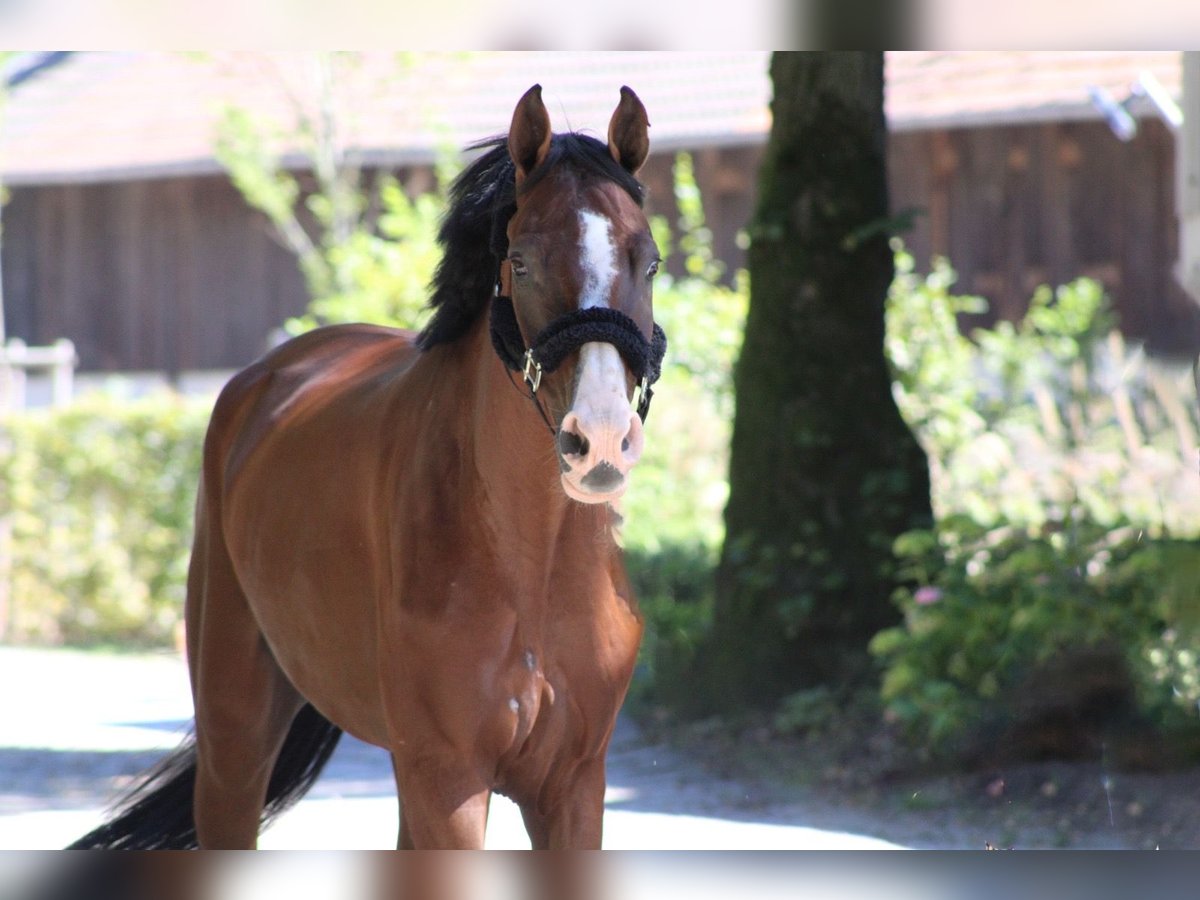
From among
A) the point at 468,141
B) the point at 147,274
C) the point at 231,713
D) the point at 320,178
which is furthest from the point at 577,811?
the point at 147,274

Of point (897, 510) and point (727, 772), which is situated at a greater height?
point (897, 510)

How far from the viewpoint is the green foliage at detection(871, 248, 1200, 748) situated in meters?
6.37

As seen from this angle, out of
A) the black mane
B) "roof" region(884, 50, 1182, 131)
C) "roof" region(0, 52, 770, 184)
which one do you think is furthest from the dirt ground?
"roof" region(884, 50, 1182, 131)

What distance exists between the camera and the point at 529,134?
118 inches

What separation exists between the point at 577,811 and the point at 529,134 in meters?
1.32

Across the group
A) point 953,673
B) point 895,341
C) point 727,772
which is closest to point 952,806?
point 953,673

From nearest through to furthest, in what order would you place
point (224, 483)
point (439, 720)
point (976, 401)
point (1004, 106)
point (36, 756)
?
point (439, 720) → point (224, 483) → point (36, 756) → point (976, 401) → point (1004, 106)

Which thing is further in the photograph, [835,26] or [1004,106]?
[1004,106]

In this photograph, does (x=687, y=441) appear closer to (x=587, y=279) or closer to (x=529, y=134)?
(x=529, y=134)

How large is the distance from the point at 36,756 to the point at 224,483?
4.34 meters

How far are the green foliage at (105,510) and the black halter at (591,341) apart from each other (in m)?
8.68

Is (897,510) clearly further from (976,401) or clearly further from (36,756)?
(36,756)

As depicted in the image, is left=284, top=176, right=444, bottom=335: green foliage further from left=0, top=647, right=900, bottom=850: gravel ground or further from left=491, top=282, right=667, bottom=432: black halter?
left=491, top=282, right=667, bottom=432: black halter

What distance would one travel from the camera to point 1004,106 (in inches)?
592
